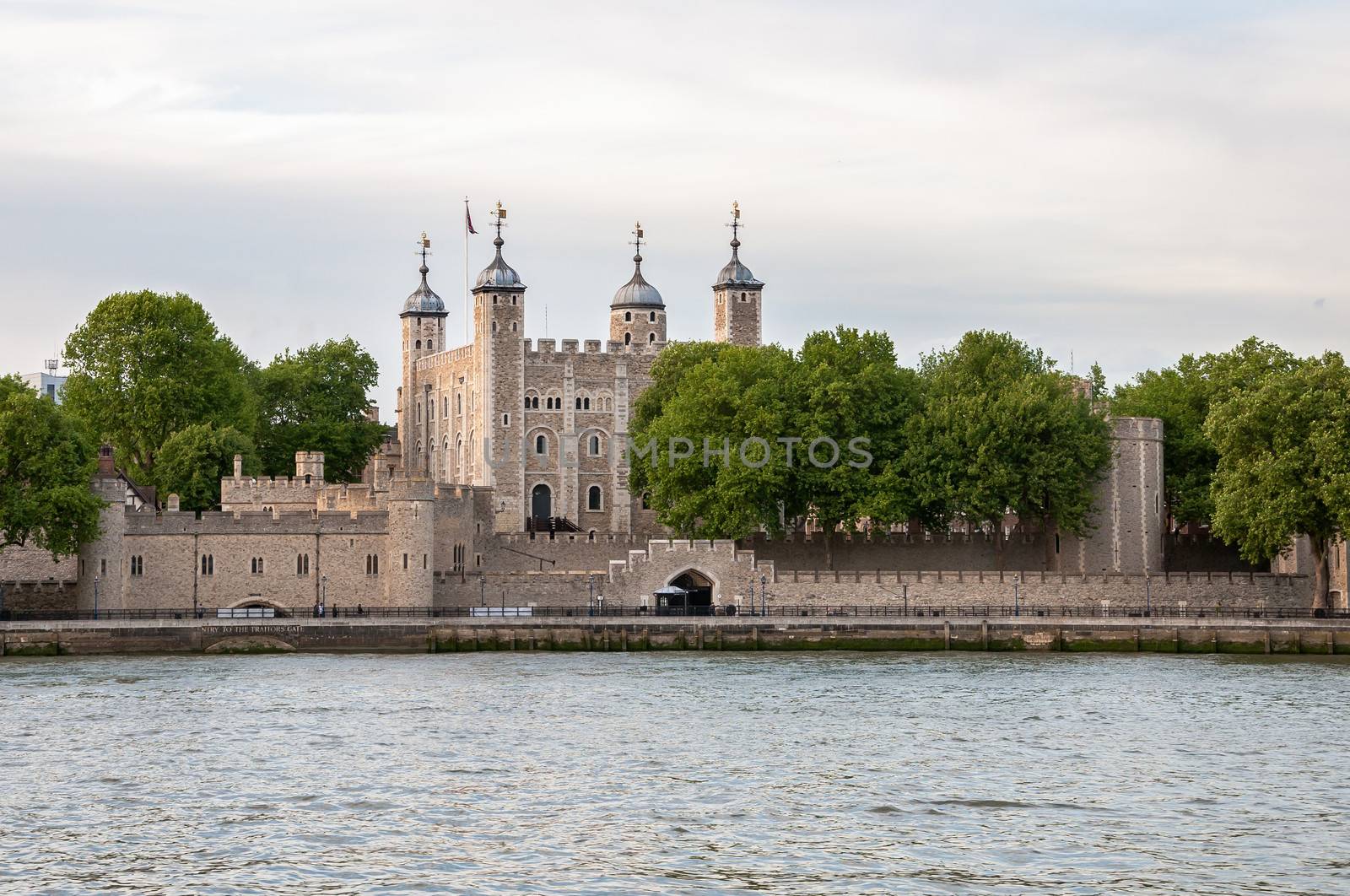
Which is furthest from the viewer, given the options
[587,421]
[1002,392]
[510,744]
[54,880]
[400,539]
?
[587,421]

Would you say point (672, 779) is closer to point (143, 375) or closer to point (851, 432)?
point (851, 432)

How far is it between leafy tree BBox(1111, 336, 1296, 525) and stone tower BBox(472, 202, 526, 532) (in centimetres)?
2645

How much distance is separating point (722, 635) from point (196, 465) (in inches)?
976

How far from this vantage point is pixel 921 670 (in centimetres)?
5666

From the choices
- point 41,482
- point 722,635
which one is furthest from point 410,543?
point 41,482

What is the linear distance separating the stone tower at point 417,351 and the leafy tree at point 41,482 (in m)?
41.4

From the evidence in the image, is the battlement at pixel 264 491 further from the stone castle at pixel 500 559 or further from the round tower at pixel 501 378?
the round tower at pixel 501 378

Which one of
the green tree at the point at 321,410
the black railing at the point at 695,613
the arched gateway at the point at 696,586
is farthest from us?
the green tree at the point at 321,410

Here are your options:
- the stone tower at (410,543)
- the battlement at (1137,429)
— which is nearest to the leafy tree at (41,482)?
the stone tower at (410,543)

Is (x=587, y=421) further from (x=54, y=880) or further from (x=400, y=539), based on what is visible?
(x=54, y=880)

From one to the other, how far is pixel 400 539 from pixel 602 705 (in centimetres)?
2021

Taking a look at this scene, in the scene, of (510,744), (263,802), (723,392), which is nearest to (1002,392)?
(723,392)

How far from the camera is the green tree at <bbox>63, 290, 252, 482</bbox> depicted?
8312cm

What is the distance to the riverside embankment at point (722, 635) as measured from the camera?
199ft
